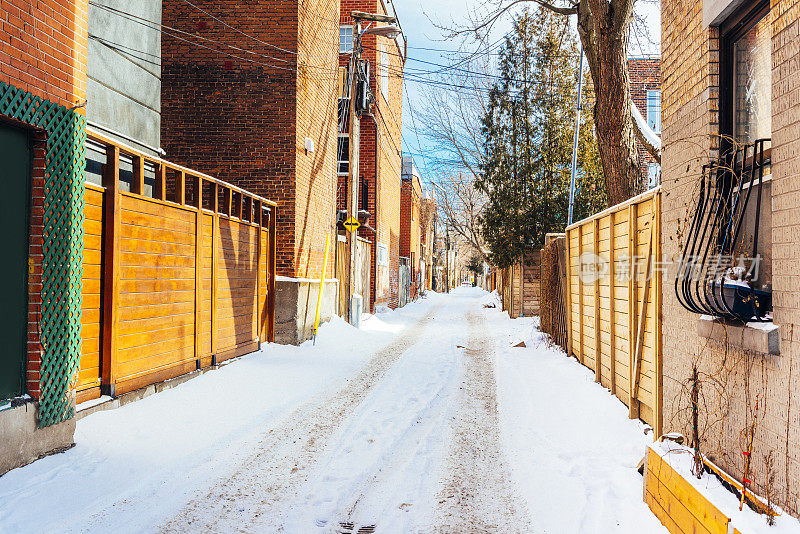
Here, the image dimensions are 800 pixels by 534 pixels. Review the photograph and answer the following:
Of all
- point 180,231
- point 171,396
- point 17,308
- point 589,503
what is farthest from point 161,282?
point 589,503

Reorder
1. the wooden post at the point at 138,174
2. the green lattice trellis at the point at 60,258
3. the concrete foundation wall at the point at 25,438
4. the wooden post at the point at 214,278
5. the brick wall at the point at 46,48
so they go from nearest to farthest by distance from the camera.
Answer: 1. the concrete foundation wall at the point at 25,438
2. the brick wall at the point at 46,48
3. the green lattice trellis at the point at 60,258
4. the wooden post at the point at 138,174
5. the wooden post at the point at 214,278

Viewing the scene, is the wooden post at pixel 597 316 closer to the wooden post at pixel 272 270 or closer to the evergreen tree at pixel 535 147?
the wooden post at pixel 272 270

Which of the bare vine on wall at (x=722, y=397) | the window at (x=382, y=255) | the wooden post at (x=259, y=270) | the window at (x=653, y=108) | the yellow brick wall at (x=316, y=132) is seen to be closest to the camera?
the bare vine on wall at (x=722, y=397)

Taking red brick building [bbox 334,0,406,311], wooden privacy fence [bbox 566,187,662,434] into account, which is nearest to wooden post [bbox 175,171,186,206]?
wooden privacy fence [bbox 566,187,662,434]

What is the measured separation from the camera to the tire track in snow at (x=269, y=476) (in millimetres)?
3582

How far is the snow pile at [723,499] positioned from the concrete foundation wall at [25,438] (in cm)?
466

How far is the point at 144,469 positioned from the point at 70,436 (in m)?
0.87

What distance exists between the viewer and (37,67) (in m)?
4.57

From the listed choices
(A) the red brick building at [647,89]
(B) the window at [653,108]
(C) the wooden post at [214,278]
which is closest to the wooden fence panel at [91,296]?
(C) the wooden post at [214,278]

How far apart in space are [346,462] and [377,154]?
1822 centimetres

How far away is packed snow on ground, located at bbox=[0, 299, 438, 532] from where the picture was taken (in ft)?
12.0

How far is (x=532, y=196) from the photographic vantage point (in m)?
19.7

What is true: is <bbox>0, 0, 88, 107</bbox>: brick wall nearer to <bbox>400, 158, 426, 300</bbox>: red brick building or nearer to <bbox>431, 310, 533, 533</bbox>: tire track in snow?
<bbox>431, 310, 533, 533</bbox>: tire track in snow

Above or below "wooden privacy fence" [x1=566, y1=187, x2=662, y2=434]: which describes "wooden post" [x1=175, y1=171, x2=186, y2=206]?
above
